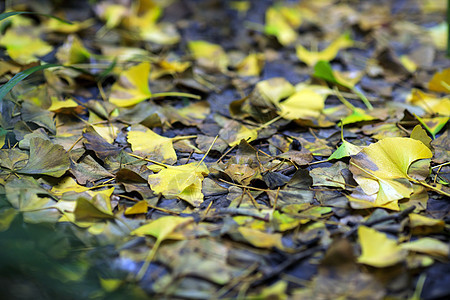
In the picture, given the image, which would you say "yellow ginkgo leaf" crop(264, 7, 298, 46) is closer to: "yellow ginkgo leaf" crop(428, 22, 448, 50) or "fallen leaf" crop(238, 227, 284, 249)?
"yellow ginkgo leaf" crop(428, 22, 448, 50)

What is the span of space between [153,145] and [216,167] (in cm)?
16

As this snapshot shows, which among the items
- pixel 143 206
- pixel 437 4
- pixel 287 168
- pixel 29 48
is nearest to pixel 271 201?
pixel 287 168

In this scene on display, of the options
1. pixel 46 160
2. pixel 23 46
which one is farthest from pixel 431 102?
pixel 23 46

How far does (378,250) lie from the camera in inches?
23.8

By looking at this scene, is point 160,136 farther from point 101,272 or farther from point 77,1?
point 77,1

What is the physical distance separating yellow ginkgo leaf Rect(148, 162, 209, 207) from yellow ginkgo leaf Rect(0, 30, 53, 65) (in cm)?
61

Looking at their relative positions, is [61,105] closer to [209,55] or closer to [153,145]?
[153,145]

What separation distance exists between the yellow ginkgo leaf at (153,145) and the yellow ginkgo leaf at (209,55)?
1.53ft

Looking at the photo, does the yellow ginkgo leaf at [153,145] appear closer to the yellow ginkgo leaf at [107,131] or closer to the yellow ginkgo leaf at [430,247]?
the yellow ginkgo leaf at [107,131]

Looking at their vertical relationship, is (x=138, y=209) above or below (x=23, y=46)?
below

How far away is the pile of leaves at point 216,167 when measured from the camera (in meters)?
0.59

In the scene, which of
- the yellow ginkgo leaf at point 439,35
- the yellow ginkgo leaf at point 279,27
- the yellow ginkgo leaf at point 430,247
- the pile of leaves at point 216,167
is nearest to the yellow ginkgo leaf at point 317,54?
the pile of leaves at point 216,167

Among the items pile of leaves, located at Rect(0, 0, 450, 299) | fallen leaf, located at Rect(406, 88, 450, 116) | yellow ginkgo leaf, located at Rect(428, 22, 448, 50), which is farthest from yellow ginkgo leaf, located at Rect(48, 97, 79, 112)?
yellow ginkgo leaf, located at Rect(428, 22, 448, 50)

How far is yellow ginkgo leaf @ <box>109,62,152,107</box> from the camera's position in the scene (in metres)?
1.02
